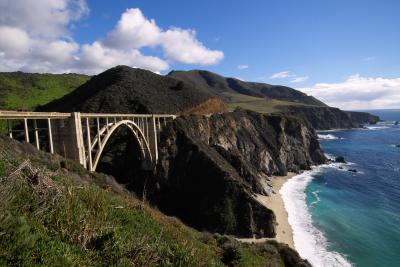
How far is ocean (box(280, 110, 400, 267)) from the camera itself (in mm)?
33719

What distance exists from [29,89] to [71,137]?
8116cm

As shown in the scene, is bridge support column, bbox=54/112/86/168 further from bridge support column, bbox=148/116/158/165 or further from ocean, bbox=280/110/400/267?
bridge support column, bbox=148/116/158/165

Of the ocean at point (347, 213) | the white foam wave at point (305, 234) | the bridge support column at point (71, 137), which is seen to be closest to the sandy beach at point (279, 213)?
the white foam wave at point (305, 234)

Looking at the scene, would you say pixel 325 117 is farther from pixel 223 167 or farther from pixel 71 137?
pixel 71 137

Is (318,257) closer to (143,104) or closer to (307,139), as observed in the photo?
(143,104)

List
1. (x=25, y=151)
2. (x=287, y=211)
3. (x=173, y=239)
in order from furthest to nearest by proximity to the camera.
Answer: (x=287, y=211) < (x=25, y=151) < (x=173, y=239)

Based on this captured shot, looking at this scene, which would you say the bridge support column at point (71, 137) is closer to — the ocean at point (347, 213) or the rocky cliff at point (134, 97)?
the ocean at point (347, 213)

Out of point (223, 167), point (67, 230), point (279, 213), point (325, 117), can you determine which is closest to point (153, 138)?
point (223, 167)

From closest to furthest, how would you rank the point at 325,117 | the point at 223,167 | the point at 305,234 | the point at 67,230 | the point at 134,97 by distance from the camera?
the point at 67,230, the point at 305,234, the point at 223,167, the point at 134,97, the point at 325,117

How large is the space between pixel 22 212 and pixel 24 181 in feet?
2.52

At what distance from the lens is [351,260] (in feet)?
107

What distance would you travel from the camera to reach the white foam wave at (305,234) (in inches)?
1273

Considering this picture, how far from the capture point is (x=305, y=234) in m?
38.7

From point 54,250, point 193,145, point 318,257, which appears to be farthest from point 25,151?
point 193,145
